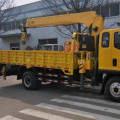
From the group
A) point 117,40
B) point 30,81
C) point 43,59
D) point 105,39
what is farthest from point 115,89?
point 30,81

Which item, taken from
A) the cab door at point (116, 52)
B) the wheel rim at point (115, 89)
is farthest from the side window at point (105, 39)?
the wheel rim at point (115, 89)

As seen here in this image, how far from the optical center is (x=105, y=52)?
6.71 meters

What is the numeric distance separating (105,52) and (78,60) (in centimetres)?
123

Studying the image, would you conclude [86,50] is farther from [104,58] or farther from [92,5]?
[92,5]

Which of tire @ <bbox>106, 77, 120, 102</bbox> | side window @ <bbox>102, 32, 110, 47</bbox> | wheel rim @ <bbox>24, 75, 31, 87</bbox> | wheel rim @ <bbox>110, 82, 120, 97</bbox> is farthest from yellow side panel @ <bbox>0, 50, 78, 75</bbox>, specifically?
wheel rim @ <bbox>110, 82, 120, 97</bbox>

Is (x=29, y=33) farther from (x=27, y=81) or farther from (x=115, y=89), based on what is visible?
(x=115, y=89)

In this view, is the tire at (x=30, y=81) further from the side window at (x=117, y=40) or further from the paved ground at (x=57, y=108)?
the side window at (x=117, y=40)

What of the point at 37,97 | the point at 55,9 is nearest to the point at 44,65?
the point at 37,97

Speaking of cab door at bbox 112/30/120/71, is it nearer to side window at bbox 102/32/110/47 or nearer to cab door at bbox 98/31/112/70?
cab door at bbox 98/31/112/70

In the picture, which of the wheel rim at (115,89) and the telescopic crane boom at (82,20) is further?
the telescopic crane boom at (82,20)

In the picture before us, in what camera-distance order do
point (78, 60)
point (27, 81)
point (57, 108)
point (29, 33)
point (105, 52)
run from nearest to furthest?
point (57, 108) < point (105, 52) < point (78, 60) < point (27, 81) < point (29, 33)

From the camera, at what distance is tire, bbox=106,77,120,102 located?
21.1 feet

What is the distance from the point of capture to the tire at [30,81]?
28.9 feet

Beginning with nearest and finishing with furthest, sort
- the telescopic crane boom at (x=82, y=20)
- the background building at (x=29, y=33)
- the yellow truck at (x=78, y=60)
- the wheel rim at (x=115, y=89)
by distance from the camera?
the wheel rim at (x=115, y=89)
the yellow truck at (x=78, y=60)
the telescopic crane boom at (x=82, y=20)
the background building at (x=29, y=33)
